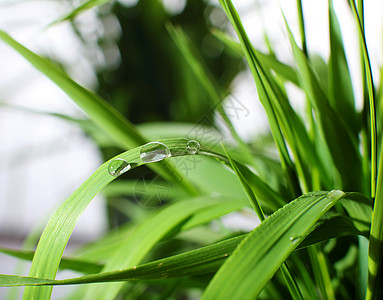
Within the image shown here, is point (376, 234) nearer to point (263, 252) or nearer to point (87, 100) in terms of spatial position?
point (263, 252)

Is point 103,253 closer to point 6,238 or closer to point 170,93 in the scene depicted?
point 170,93

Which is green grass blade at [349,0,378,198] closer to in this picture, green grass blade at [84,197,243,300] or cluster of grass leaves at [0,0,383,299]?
cluster of grass leaves at [0,0,383,299]

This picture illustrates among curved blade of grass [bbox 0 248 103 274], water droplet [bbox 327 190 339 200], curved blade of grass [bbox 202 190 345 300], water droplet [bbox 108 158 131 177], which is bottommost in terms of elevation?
curved blade of grass [bbox 202 190 345 300]

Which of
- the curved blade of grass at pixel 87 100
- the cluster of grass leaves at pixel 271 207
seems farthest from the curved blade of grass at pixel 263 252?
the curved blade of grass at pixel 87 100

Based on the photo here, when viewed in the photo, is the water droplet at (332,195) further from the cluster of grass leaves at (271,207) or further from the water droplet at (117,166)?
the water droplet at (117,166)

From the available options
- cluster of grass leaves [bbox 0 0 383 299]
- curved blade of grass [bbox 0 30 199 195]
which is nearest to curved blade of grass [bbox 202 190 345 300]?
cluster of grass leaves [bbox 0 0 383 299]

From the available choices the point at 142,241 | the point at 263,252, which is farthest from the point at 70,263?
the point at 263,252

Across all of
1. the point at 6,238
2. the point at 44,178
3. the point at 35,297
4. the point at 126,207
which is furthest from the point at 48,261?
the point at 6,238
